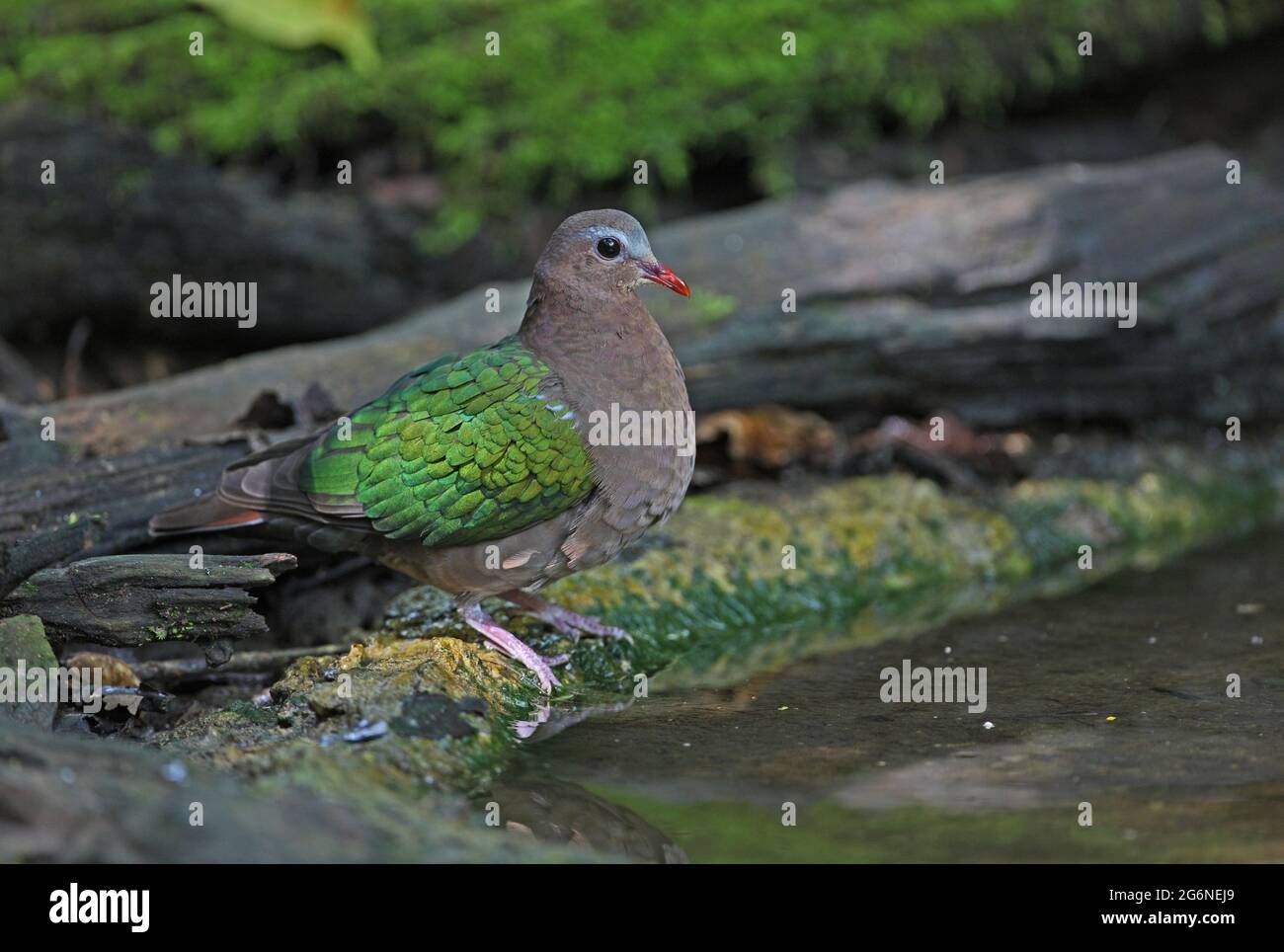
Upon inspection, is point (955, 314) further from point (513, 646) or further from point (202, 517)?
point (202, 517)

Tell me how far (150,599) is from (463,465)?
106 cm

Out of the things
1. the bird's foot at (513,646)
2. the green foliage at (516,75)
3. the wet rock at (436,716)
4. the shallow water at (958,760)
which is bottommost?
the shallow water at (958,760)

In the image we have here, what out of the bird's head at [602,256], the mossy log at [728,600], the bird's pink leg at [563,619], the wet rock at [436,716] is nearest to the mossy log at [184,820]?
the mossy log at [728,600]

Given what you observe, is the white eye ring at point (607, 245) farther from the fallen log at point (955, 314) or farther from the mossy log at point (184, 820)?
the mossy log at point (184, 820)

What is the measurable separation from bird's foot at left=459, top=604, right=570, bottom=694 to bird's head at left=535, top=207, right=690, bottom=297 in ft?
4.00

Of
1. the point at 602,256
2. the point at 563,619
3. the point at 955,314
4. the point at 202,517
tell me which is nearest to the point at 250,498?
the point at 202,517

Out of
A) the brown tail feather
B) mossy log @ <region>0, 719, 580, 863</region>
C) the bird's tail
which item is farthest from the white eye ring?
mossy log @ <region>0, 719, 580, 863</region>

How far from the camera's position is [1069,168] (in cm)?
789

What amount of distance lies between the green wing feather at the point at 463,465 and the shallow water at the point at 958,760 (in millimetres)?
770

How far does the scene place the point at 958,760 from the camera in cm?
407

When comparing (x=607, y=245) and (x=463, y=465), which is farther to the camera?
(x=607, y=245)

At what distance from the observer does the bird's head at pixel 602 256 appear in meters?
5.05
